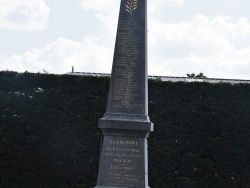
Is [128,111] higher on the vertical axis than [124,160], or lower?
higher

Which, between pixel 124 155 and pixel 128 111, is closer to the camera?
pixel 124 155

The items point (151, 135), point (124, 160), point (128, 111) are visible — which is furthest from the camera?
point (151, 135)

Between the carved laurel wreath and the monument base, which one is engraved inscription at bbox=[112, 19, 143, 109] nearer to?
the carved laurel wreath

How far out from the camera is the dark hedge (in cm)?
1424

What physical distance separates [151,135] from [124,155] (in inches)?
159

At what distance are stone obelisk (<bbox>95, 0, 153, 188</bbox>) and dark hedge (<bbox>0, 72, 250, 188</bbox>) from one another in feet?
12.7

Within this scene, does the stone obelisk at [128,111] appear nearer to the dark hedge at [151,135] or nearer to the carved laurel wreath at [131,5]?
the carved laurel wreath at [131,5]

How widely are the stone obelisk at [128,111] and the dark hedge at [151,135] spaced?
3885mm

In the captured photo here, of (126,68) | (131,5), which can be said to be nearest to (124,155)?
(126,68)

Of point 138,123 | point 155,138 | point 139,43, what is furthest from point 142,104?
point 155,138

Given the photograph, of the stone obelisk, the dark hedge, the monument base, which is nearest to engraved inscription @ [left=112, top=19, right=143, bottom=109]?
the stone obelisk

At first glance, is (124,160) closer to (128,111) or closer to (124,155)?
(124,155)

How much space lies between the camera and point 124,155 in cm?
1043

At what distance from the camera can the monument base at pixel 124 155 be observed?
10.4 m
